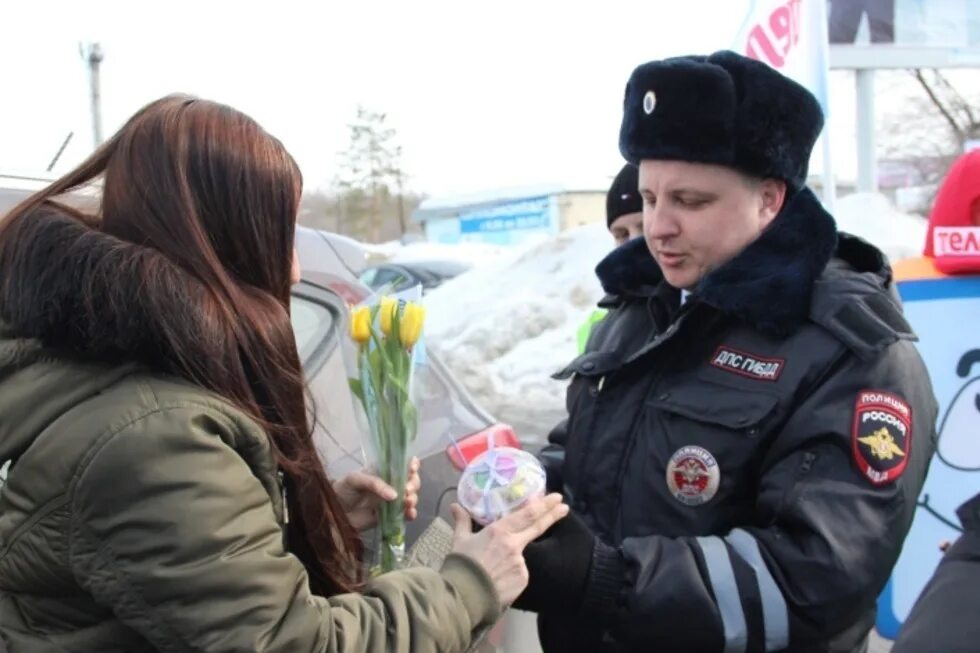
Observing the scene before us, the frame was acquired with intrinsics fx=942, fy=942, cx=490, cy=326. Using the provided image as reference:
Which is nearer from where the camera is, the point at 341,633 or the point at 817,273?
the point at 341,633

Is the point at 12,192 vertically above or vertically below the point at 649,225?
above

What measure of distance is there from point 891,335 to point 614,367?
54 cm

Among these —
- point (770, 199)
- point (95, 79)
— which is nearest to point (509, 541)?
point (770, 199)

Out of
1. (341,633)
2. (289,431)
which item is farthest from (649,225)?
(341,633)

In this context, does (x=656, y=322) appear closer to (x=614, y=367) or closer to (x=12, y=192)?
(x=614, y=367)

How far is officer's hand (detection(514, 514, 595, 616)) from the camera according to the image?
168 centimetres

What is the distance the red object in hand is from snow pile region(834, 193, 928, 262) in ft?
40.1

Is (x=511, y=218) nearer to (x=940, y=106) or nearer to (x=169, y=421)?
(x=940, y=106)

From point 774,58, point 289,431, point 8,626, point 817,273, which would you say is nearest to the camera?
point 8,626

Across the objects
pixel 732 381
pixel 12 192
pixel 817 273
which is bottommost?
pixel 732 381

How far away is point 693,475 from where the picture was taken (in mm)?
1723

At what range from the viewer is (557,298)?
1498cm

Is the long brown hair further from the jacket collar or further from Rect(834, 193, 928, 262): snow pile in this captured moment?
Rect(834, 193, 928, 262): snow pile

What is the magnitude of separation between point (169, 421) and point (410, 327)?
0.64m
